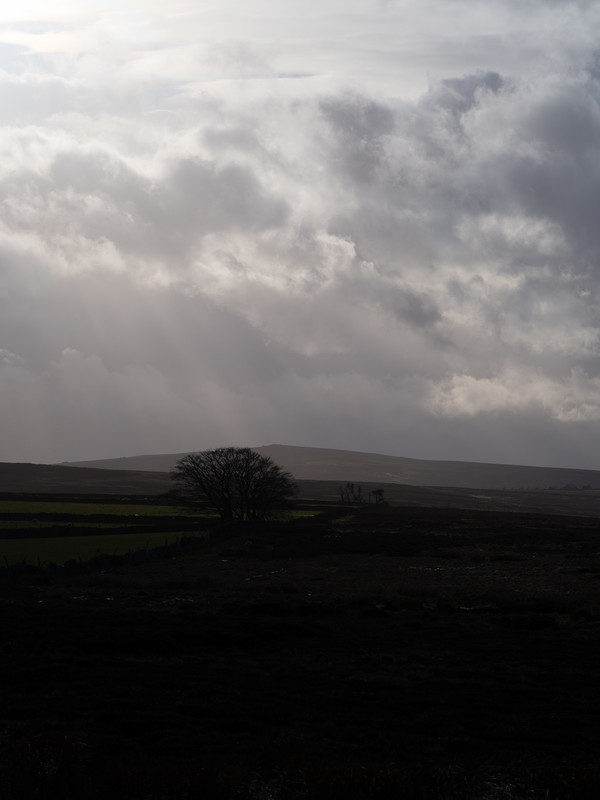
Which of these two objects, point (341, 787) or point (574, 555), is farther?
point (574, 555)

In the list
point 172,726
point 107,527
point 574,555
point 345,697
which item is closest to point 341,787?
point 172,726

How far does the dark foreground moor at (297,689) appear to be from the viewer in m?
9.66

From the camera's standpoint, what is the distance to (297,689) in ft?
49.9

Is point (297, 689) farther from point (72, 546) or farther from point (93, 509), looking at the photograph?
point (93, 509)

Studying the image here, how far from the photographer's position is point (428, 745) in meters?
11.6

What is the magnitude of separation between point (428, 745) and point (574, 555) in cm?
4512

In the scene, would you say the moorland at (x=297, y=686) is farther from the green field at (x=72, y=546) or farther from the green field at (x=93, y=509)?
the green field at (x=93, y=509)

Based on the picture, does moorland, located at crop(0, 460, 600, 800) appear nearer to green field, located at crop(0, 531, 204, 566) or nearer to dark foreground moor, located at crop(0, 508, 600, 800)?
dark foreground moor, located at crop(0, 508, 600, 800)

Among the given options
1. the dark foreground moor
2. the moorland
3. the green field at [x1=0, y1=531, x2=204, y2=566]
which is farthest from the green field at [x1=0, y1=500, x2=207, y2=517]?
the dark foreground moor

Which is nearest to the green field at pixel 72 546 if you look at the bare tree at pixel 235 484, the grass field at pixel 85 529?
the grass field at pixel 85 529

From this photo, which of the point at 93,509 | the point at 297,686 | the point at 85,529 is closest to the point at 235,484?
the point at 85,529

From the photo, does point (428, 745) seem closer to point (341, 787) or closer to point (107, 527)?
point (341, 787)

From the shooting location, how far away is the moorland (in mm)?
9695

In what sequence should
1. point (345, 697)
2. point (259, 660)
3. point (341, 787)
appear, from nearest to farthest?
point (341, 787), point (345, 697), point (259, 660)
